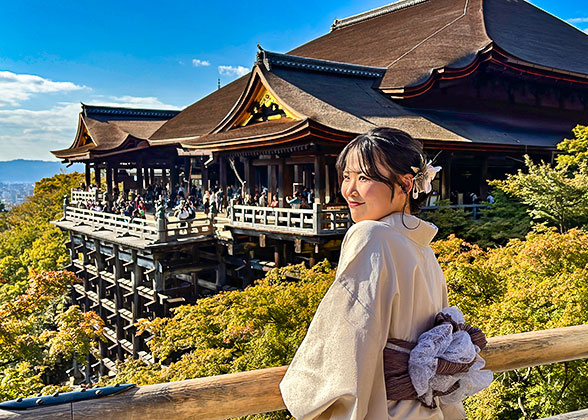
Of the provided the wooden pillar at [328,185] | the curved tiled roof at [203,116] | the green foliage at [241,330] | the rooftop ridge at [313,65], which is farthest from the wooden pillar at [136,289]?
the green foliage at [241,330]

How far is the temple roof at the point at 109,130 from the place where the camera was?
22.6 metres

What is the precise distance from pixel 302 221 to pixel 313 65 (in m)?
6.52

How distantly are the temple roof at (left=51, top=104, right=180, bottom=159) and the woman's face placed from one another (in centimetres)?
2134

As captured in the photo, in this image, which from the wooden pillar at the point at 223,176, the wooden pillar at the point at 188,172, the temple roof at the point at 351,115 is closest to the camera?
the temple roof at the point at 351,115

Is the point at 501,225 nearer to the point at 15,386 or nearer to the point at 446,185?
the point at 446,185

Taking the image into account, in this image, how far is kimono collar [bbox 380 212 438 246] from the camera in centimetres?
176

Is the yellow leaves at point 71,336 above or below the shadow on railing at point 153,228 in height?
below

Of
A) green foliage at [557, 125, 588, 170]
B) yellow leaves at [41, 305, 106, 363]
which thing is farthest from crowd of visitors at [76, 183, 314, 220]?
green foliage at [557, 125, 588, 170]

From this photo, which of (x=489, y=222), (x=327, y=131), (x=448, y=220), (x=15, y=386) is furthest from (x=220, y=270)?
(x=489, y=222)

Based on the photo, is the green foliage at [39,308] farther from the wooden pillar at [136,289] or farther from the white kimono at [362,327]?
the white kimono at [362,327]

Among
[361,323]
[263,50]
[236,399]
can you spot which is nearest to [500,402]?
[236,399]

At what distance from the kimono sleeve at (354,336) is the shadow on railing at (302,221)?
30.7 ft

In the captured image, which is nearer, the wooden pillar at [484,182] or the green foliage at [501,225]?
the green foliage at [501,225]

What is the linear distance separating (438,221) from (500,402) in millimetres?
7460
